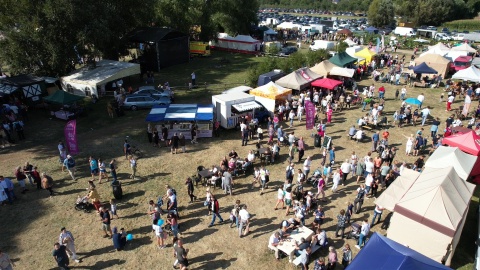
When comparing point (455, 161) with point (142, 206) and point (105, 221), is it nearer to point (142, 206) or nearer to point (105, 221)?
point (142, 206)

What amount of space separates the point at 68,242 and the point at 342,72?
22301 mm

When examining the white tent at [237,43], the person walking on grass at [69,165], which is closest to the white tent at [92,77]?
the person walking on grass at [69,165]

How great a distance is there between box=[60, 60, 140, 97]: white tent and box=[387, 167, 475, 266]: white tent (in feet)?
69.6

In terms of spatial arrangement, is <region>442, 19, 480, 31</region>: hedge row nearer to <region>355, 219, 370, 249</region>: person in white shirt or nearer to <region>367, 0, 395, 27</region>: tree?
<region>367, 0, 395, 27</region>: tree

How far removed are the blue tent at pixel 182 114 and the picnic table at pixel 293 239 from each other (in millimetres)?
8807

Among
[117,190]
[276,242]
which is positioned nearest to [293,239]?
[276,242]

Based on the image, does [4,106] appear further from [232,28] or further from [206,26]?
[232,28]

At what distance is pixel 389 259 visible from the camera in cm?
782

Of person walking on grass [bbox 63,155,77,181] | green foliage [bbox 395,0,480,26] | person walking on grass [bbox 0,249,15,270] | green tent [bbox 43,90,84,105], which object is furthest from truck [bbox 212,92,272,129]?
green foliage [bbox 395,0,480,26]

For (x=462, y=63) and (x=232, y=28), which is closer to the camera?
(x=462, y=63)

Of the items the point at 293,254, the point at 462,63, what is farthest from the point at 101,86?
the point at 462,63

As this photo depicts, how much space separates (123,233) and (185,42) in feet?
92.6

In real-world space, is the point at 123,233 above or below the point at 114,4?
below

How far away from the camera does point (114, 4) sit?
1104 inches
